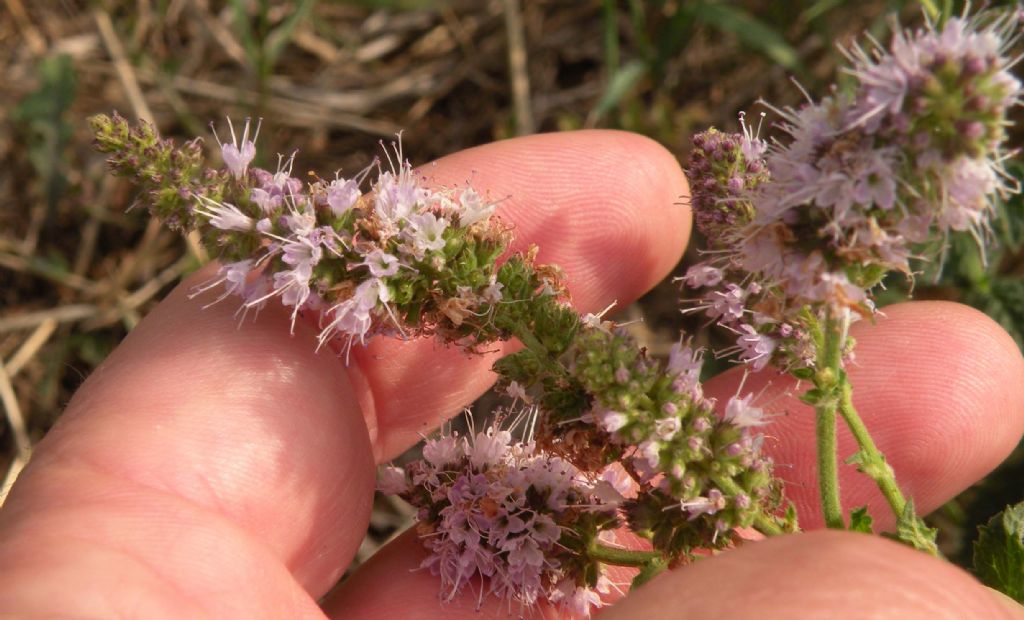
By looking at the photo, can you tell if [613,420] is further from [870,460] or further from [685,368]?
[870,460]

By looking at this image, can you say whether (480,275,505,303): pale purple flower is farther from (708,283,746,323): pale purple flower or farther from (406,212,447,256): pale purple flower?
(708,283,746,323): pale purple flower

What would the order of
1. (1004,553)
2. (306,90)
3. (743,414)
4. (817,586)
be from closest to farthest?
(817,586)
(743,414)
(1004,553)
(306,90)

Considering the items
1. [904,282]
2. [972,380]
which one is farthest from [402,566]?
[904,282]

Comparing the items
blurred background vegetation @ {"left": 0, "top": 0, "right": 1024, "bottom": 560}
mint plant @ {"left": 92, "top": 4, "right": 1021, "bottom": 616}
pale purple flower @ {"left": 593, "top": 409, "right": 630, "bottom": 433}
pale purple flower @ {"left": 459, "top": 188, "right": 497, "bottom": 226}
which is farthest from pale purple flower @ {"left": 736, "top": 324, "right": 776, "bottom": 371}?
blurred background vegetation @ {"left": 0, "top": 0, "right": 1024, "bottom": 560}

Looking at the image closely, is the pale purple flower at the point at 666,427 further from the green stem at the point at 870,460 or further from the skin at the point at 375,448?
the green stem at the point at 870,460

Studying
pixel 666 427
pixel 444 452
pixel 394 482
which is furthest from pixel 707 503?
pixel 394 482

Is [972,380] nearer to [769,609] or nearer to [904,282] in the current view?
[904,282]
